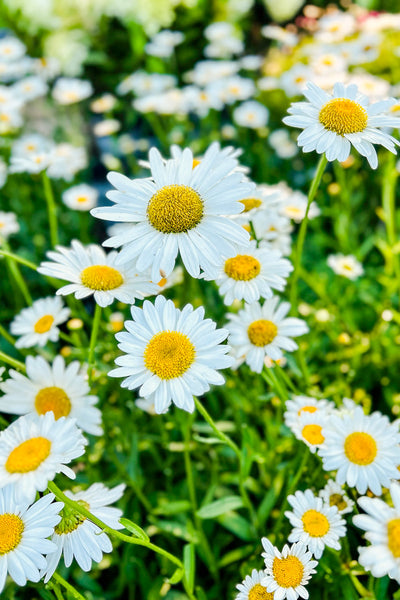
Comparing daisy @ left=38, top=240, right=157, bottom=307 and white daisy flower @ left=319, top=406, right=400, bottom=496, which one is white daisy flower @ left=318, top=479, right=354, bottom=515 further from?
daisy @ left=38, top=240, right=157, bottom=307

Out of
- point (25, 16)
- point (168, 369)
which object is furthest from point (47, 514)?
point (25, 16)

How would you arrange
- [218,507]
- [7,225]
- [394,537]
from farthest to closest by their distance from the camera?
[7,225], [218,507], [394,537]

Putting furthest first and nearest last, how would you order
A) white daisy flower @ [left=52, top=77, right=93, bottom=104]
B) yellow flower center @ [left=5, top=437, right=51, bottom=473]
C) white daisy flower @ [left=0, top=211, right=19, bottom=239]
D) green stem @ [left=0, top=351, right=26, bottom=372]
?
white daisy flower @ [left=52, top=77, right=93, bottom=104], white daisy flower @ [left=0, top=211, right=19, bottom=239], green stem @ [left=0, top=351, right=26, bottom=372], yellow flower center @ [left=5, top=437, right=51, bottom=473]

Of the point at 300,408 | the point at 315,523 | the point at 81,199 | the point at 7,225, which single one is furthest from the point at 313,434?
the point at 81,199

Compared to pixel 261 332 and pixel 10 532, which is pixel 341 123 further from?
pixel 10 532

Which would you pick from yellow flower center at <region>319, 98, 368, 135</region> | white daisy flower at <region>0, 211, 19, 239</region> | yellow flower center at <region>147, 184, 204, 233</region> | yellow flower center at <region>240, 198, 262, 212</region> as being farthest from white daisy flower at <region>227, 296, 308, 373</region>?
white daisy flower at <region>0, 211, 19, 239</region>

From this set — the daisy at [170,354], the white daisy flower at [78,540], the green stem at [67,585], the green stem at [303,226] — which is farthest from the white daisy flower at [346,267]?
the green stem at [67,585]

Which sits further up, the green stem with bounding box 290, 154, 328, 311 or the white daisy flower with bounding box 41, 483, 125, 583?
the green stem with bounding box 290, 154, 328, 311
